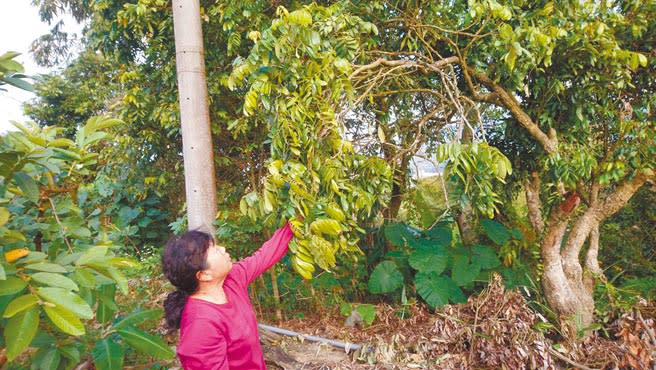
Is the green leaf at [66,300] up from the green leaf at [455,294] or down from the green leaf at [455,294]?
up

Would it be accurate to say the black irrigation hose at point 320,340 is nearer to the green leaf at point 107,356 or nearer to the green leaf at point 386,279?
the green leaf at point 386,279

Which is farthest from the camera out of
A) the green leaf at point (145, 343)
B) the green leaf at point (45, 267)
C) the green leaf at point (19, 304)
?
the green leaf at point (145, 343)

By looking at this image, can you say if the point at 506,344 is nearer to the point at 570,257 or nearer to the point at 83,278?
the point at 570,257

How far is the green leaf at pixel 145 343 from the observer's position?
1986 millimetres

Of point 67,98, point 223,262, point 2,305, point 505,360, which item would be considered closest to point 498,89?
point 505,360

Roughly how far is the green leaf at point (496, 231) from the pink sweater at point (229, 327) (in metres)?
2.58

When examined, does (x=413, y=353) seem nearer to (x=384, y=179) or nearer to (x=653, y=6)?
(x=384, y=179)

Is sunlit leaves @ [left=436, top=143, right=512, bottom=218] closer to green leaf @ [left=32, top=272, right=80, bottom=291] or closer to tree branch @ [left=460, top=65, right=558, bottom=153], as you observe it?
tree branch @ [left=460, top=65, right=558, bottom=153]

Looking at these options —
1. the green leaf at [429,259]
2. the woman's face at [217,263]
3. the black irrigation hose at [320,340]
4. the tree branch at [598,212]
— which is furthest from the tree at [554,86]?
the black irrigation hose at [320,340]

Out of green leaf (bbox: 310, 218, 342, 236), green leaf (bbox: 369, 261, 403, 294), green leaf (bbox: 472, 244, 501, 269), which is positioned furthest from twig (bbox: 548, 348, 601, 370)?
green leaf (bbox: 310, 218, 342, 236)

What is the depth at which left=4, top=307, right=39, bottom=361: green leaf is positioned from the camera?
1111 millimetres

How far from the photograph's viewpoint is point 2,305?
1.27 m

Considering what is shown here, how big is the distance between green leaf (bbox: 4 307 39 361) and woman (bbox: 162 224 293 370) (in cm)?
56

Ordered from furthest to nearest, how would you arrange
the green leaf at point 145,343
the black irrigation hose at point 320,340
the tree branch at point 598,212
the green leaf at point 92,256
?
the black irrigation hose at point 320,340, the tree branch at point 598,212, the green leaf at point 145,343, the green leaf at point 92,256
